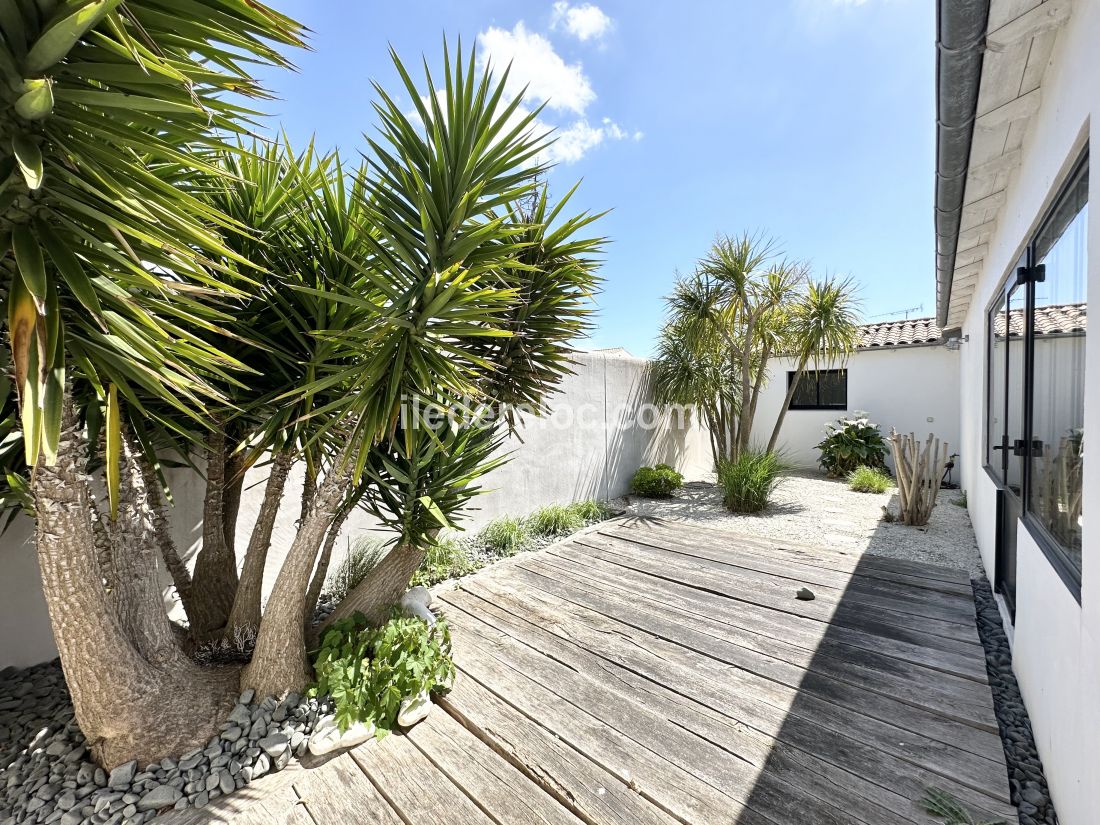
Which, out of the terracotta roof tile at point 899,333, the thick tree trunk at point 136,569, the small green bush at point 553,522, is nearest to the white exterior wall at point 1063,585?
the thick tree trunk at point 136,569

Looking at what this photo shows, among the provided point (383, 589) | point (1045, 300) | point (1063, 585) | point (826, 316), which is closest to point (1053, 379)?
point (1045, 300)

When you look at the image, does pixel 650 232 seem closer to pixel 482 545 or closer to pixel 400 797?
pixel 482 545

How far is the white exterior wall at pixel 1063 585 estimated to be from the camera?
1228 mm

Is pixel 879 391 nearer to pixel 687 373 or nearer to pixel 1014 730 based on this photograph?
pixel 687 373

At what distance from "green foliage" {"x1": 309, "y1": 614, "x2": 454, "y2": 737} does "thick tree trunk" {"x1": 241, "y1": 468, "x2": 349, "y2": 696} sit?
0.17 m

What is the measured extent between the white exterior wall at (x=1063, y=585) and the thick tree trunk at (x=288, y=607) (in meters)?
2.66

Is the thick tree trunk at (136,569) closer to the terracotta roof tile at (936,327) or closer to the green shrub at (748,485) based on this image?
the terracotta roof tile at (936,327)

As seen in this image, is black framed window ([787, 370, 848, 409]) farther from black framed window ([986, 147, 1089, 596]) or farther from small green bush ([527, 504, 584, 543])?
black framed window ([986, 147, 1089, 596])

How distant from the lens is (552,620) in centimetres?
304

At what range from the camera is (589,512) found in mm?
5676

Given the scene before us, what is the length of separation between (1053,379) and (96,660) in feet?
13.3

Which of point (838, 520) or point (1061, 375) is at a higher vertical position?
point (1061, 375)

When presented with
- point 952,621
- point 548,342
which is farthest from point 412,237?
point 952,621

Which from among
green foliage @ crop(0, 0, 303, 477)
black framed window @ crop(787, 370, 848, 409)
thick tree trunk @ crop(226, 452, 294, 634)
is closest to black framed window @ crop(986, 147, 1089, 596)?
green foliage @ crop(0, 0, 303, 477)
